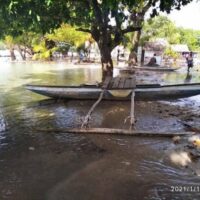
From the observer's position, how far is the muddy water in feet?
15.9

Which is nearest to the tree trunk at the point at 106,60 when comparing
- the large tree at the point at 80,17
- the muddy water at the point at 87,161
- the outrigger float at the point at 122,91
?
the large tree at the point at 80,17

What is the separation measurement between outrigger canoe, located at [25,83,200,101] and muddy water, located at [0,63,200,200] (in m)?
0.91

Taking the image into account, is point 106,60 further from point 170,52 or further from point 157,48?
point 170,52

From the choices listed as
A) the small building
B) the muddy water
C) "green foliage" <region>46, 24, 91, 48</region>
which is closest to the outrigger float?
the muddy water

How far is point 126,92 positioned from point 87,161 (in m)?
4.99

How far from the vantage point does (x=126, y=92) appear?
10617mm

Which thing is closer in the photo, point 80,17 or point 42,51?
point 80,17

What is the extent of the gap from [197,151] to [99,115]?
4093 mm

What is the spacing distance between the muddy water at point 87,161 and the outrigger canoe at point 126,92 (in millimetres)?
908

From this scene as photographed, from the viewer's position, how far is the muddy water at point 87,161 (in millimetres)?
4859

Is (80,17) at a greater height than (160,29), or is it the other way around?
(160,29)
